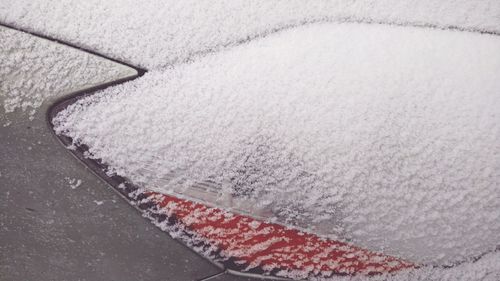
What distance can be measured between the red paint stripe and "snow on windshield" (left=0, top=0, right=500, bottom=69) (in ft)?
1.68

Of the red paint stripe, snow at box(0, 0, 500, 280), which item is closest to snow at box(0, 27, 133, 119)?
snow at box(0, 0, 500, 280)

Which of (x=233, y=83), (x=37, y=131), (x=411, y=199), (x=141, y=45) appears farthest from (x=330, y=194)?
(x=37, y=131)

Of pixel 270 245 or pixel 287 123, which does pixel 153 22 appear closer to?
pixel 287 123

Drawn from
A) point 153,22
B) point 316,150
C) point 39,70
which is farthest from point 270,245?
point 39,70

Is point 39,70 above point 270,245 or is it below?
above

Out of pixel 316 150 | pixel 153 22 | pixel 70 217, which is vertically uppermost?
pixel 153 22

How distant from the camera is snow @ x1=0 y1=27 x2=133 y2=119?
1.24 m

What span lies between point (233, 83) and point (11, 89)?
0.75 metres

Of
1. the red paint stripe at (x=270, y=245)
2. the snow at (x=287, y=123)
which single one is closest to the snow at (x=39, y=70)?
the snow at (x=287, y=123)

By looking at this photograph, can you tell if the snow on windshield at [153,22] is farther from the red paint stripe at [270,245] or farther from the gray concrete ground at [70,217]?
the red paint stripe at [270,245]

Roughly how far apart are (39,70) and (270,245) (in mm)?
991

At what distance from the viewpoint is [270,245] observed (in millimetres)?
1258

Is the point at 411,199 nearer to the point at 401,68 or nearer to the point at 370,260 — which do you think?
the point at 370,260

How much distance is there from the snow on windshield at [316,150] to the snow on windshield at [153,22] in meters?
0.09
